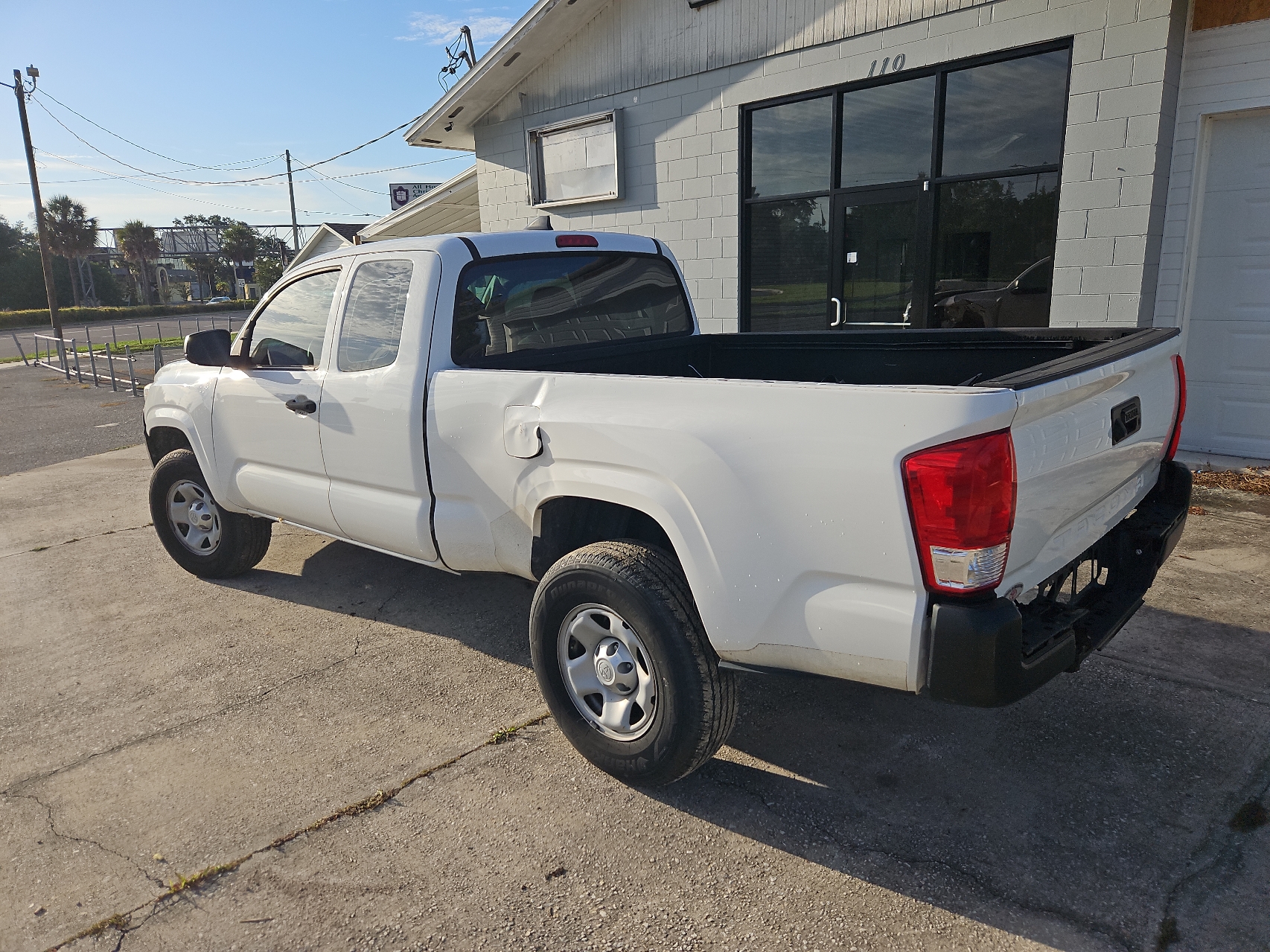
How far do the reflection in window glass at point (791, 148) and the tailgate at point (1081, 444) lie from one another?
5.88m

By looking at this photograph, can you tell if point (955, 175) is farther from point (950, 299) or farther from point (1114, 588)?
point (1114, 588)

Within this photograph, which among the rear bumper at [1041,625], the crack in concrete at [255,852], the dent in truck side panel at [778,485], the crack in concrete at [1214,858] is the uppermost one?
the dent in truck side panel at [778,485]

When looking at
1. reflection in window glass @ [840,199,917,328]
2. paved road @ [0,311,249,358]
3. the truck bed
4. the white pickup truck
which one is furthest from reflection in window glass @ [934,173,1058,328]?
A: paved road @ [0,311,249,358]

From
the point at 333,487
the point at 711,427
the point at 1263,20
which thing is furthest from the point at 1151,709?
the point at 1263,20

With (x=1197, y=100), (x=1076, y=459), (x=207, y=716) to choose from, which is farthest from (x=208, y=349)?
(x=1197, y=100)

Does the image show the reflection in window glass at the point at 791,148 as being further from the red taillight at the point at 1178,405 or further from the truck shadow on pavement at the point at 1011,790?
the truck shadow on pavement at the point at 1011,790

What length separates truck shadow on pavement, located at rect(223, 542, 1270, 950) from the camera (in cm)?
248

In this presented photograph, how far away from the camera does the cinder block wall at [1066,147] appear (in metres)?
6.59

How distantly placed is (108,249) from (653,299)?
122m

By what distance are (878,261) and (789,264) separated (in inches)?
39.4

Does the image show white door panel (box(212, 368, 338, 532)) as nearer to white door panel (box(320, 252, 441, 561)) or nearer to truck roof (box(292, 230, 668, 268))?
white door panel (box(320, 252, 441, 561))

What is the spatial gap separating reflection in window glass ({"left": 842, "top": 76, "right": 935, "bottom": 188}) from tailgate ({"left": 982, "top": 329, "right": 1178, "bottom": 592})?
204 inches

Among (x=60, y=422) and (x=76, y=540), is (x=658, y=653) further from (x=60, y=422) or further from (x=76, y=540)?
(x=60, y=422)

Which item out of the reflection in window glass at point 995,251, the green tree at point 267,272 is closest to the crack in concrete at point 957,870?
the reflection in window glass at point 995,251
